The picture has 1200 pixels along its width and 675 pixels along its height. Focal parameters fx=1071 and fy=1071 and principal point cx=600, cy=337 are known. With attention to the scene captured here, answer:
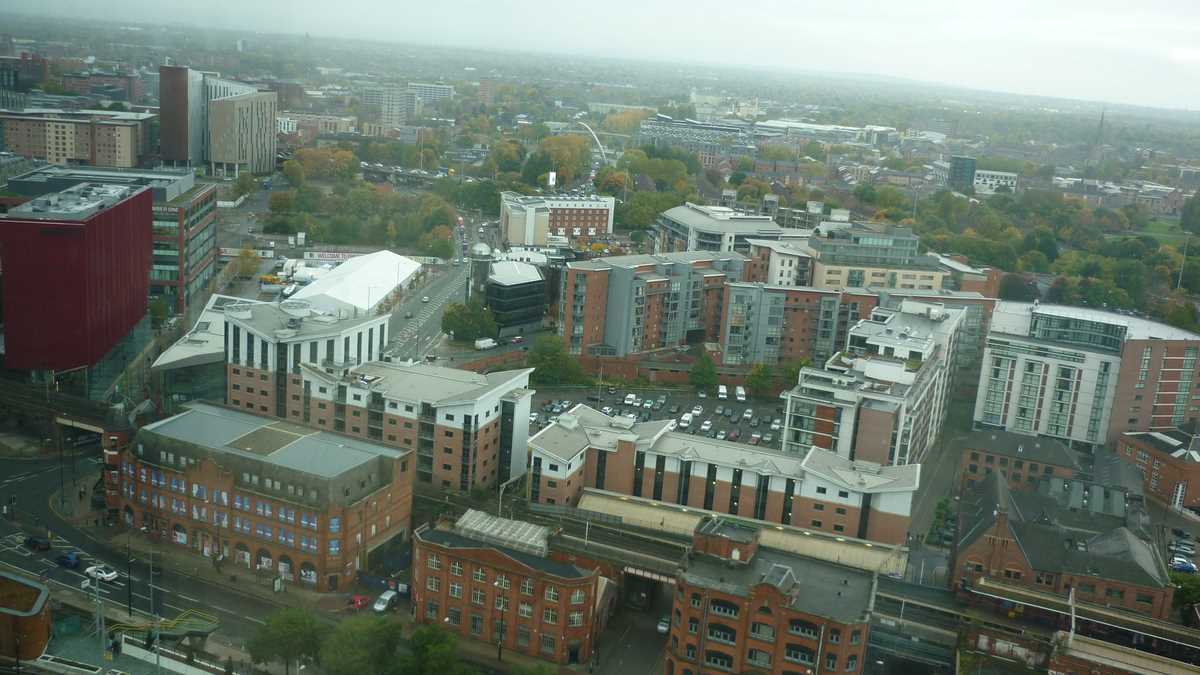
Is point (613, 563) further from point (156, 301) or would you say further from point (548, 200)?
point (548, 200)

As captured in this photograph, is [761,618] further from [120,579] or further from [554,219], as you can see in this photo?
[554,219]

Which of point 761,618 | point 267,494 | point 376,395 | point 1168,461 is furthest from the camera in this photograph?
point 1168,461

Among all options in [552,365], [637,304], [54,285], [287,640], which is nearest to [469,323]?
[552,365]

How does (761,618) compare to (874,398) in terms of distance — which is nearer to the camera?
(761,618)

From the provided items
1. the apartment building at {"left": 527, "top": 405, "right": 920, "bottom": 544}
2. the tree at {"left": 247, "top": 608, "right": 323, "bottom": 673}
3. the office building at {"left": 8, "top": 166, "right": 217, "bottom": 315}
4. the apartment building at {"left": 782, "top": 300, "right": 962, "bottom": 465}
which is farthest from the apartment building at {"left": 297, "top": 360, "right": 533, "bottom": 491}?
the office building at {"left": 8, "top": 166, "right": 217, "bottom": 315}

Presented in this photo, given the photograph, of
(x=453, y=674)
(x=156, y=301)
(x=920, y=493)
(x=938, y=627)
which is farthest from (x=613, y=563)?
(x=156, y=301)

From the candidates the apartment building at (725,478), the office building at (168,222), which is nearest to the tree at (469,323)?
the office building at (168,222)

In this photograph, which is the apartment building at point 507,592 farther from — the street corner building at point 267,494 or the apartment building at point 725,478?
the apartment building at point 725,478
